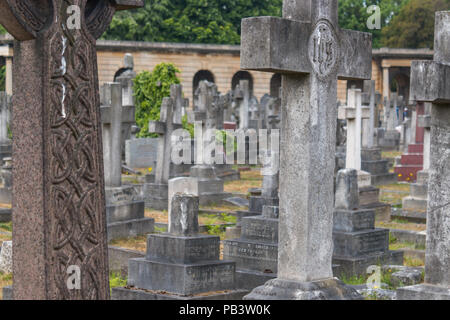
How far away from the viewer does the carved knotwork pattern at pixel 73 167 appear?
460 cm

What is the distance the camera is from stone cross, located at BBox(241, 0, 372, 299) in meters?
6.20

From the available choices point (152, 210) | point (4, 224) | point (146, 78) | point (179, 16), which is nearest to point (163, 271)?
point (4, 224)

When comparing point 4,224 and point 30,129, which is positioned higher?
point 30,129

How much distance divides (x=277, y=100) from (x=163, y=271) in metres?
23.2

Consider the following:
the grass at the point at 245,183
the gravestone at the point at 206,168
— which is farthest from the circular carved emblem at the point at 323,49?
the grass at the point at 245,183

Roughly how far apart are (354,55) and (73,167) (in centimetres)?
285

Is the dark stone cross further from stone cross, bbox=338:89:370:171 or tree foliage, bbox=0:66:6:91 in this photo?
tree foliage, bbox=0:66:6:91

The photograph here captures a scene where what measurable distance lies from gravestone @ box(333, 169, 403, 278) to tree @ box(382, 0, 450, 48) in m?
44.3

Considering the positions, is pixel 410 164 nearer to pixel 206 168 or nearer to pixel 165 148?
pixel 206 168

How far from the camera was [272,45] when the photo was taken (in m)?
5.92

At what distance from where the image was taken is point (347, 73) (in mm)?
6680

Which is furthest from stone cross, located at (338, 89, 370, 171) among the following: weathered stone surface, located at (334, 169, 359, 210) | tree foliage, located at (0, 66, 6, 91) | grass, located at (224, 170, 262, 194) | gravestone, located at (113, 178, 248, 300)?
tree foliage, located at (0, 66, 6, 91)

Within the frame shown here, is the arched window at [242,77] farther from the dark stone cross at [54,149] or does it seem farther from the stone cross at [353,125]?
the dark stone cross at [54,149]
